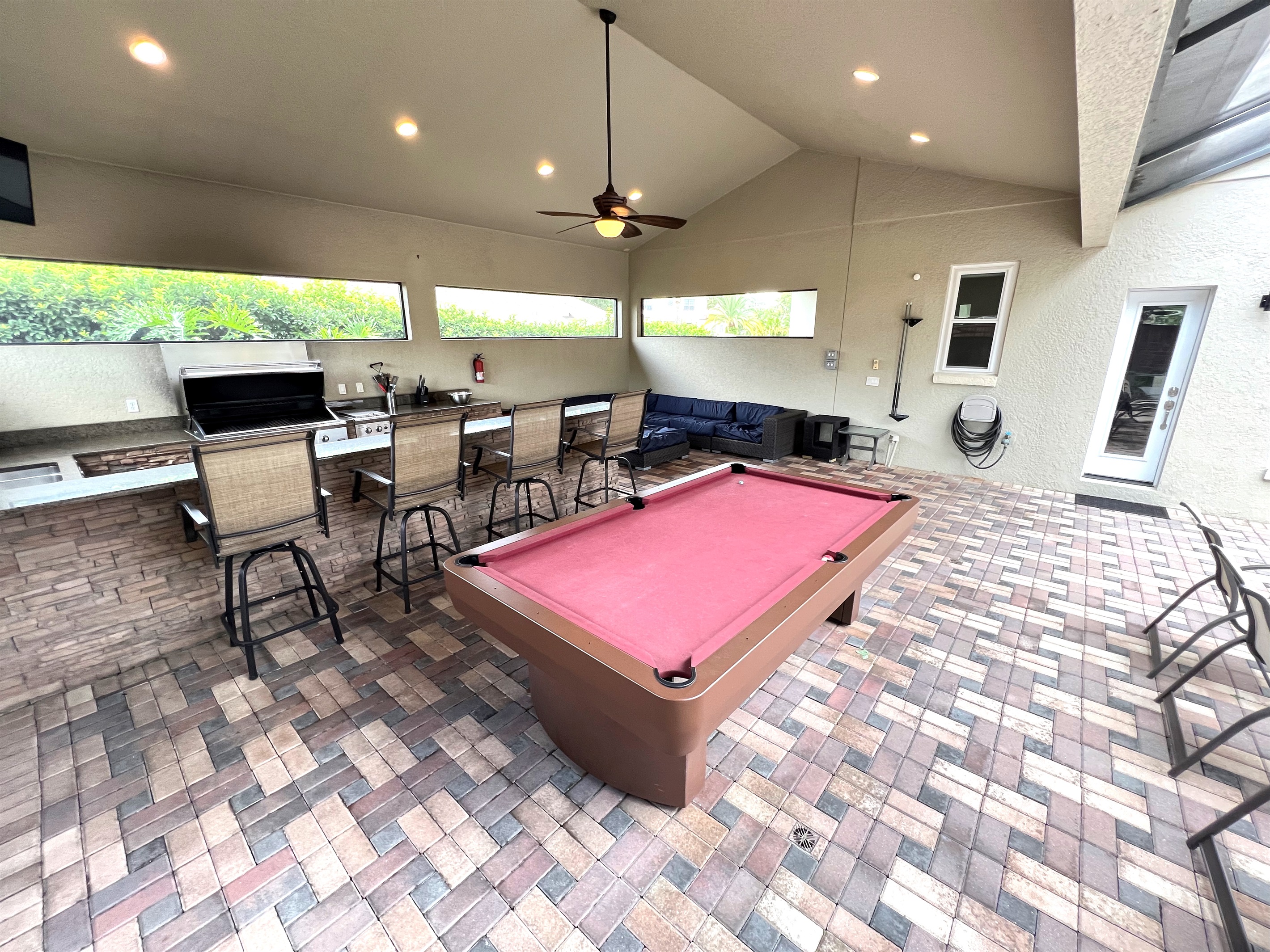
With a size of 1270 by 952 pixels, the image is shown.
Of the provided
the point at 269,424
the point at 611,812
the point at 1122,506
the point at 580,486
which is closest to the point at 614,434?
the point at 580,486

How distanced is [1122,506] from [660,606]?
563 centimetres

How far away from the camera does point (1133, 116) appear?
2127 millimetres

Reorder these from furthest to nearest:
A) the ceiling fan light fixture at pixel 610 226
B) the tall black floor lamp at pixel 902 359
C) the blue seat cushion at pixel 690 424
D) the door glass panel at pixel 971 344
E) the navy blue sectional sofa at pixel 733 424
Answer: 1. the blue seat cushion at pixel 690 424
2. the navy blue sectional sofa at pixel 733 424
3. the tall black floor lamp at pixel 902 359
4. the door glass panel at pixel 971 344
5. the ceiling fan light fixture at pixel 610 226

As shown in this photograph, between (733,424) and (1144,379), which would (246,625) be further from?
(1144,379)

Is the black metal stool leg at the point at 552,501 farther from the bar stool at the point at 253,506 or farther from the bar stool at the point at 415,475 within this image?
the bar stool at the point at 253,506

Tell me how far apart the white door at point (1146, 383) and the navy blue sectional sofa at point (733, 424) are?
3.08m

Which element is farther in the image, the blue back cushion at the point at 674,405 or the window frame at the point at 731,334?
the blue back cushion at the point at 674,405

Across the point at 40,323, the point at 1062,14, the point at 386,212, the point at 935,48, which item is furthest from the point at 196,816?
the point at 386,212

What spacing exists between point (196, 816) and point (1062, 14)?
15.1 ft

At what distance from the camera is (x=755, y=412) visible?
7.02m

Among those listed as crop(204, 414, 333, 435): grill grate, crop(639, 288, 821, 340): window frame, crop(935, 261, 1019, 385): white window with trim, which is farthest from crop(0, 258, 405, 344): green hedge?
crop(935, 261, 1019, 385): white window with trim

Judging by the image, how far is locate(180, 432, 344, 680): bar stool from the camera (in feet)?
6.88

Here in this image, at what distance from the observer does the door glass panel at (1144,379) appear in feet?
15.0

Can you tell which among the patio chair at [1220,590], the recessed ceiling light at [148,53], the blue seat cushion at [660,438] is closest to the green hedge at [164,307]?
the recessed ceiling light at [148,53]
